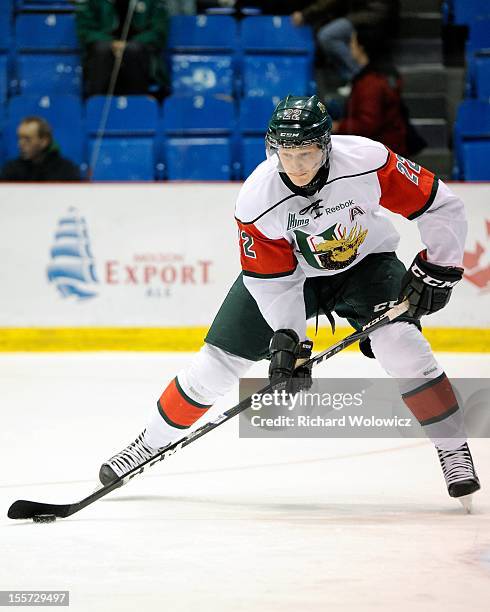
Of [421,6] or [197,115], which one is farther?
[421,6]

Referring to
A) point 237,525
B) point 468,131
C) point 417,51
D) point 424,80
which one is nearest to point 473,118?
point 468,131

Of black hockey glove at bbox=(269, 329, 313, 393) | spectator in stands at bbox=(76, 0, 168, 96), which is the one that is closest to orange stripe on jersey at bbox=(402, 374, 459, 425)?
black hockey glove at bbox=(269, 329, 313, 393)

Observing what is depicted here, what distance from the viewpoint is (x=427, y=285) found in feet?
Answer: 9.68

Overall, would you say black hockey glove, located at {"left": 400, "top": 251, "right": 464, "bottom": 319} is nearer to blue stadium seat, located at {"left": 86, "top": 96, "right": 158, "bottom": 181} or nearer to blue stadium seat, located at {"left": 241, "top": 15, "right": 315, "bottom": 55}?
blue stadium seat, located at {"left": 86, "top": 96, "right": 158, "bottom": 181}

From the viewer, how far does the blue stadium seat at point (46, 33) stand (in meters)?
6.30

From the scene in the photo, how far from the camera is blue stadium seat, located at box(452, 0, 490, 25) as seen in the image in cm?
652

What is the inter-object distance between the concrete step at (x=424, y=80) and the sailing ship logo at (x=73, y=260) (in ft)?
6.84

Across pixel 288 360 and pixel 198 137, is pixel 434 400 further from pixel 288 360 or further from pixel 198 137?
pixel 198 137

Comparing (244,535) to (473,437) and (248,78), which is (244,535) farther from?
(248,78)

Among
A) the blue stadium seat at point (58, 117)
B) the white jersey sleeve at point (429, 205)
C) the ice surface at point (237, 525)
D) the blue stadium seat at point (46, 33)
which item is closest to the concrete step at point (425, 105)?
the blue stadium seat at point (58, 117)

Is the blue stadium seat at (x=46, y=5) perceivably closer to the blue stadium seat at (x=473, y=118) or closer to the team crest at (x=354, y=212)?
the blue stadium seat at (x=473, y=118)

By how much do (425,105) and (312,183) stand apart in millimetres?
3542

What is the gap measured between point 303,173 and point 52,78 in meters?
3.80

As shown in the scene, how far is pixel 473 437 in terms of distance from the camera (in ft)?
12.8
